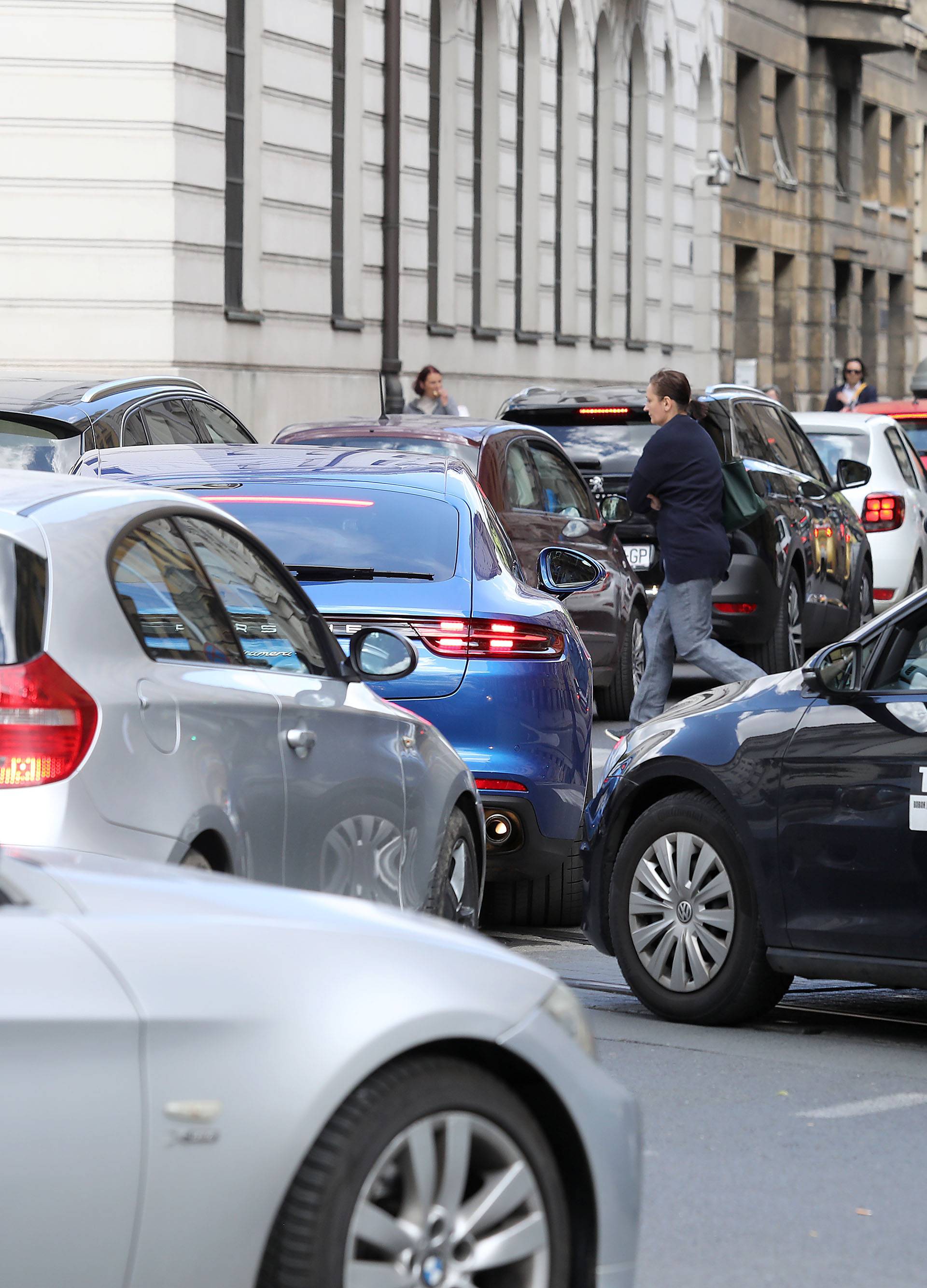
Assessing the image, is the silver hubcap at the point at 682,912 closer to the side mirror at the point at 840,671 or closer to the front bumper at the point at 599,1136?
the side mirror at the point at 840,671

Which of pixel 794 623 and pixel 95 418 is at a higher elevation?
pixel 95 418

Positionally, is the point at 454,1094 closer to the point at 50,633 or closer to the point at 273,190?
the point at 50,633

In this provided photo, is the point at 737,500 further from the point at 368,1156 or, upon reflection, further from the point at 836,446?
the point at 368,1156

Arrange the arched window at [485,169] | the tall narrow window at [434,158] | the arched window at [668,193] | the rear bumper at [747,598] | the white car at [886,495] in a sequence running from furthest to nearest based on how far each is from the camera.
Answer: the arched window at [668,193], the arched window at [485,169], the tall narrow window at [434,158], the white car at [886,495], the rear bumper at [747,598]

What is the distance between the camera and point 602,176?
3622 centimetres

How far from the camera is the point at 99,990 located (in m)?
3.29

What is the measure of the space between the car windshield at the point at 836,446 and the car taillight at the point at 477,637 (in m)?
11.9

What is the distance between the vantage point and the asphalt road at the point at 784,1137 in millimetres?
4738

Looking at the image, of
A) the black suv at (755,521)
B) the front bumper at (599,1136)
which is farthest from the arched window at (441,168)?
the front bumper at (599,1136)

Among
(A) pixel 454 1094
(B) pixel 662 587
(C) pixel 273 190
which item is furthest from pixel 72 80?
(A) pixel 454 1094

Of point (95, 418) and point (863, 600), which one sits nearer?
point (95, 418)

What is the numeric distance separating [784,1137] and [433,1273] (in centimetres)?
232

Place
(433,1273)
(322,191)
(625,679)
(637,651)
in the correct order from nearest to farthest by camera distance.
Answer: (433,1273) → (625,679) → (637,651) → (322,191)

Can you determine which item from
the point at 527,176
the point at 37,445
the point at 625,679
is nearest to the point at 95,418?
the point at 37,445
